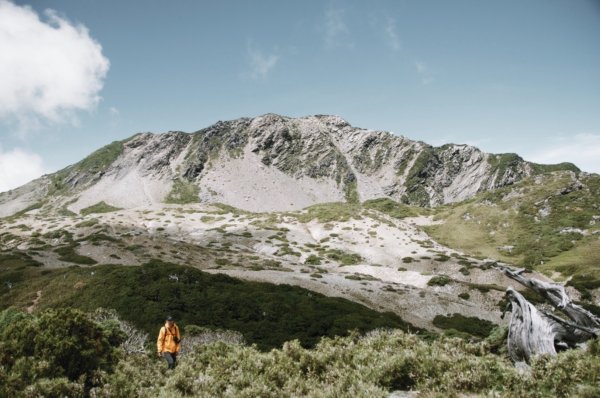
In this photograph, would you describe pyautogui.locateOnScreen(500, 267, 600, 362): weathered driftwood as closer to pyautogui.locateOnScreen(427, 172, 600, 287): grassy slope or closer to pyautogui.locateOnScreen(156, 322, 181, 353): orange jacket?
pyautogui.locateOnScreen(156, 322, 181, 353): orange jacket

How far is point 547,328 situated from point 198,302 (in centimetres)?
2301

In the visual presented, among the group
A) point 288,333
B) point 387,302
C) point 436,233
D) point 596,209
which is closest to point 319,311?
point 288,333

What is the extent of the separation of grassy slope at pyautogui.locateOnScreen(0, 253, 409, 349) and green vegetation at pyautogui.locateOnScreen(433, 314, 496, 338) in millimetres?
5461

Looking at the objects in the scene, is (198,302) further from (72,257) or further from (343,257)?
(343,257)

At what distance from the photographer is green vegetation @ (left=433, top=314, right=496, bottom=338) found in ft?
121

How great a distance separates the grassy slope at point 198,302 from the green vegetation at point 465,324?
5461 millimetres

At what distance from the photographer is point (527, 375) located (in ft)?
26.3

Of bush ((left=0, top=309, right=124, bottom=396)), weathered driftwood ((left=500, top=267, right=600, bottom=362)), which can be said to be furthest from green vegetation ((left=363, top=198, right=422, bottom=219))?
bush ((left=0, top=309, right=124, bottom=396))

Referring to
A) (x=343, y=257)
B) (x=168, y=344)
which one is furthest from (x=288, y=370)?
(x=343, y=257)

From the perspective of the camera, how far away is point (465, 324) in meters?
38.5

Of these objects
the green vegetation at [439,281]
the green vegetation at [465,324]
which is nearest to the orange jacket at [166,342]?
the green vegetation at [465,324]

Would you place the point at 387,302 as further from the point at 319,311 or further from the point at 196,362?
the point at 196,362

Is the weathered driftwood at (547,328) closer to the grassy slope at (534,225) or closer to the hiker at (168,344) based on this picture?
the hiker at (168,344)

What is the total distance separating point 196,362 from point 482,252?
9349cm
